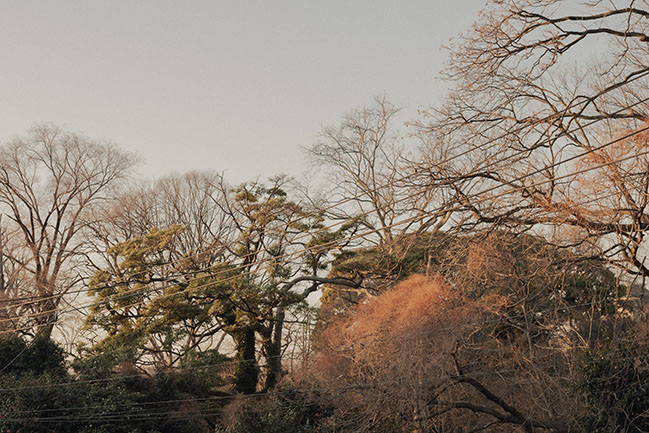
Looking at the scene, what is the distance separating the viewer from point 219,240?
24.7m

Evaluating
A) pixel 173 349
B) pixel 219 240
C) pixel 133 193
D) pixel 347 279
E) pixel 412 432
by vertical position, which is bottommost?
pixel 412 432

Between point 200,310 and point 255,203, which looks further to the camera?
point 255,203

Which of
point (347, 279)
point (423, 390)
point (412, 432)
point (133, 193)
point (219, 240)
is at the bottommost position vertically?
point (412, 432)

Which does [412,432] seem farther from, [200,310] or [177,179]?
[177,179]

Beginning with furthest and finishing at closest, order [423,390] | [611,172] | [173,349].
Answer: [173,349], [423,390], [611,172]

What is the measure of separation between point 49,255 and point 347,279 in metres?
11.8

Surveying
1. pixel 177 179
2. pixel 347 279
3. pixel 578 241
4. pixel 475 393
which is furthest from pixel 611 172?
pixel 177 179

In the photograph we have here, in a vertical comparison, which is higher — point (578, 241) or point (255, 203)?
point (255, 203)

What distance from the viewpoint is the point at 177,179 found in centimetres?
2589

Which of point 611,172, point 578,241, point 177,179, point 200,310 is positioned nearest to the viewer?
point 611,172

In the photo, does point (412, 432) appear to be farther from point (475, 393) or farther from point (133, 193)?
point (133, 193)

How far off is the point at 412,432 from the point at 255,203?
35.0 ft

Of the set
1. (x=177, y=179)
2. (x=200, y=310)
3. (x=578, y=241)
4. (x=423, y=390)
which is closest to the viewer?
(x=578, y=241)

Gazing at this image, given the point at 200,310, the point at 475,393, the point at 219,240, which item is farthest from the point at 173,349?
the point at 475,393
